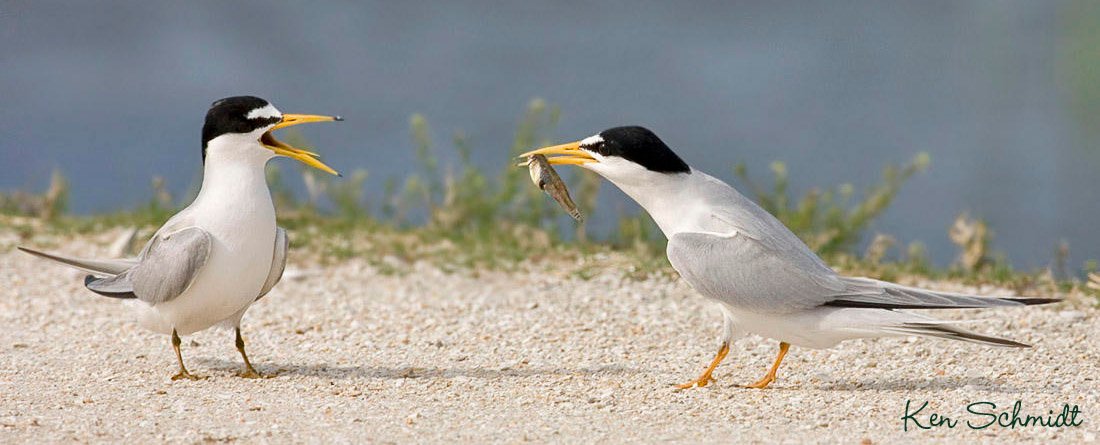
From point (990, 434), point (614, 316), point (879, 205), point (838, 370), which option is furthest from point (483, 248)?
point (990, 434)

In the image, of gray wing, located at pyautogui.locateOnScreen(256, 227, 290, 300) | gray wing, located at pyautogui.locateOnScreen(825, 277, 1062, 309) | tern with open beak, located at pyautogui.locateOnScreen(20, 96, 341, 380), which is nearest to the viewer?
gray wing, located at pyautogui.locateOnScreen(825, 277, 1062, 309)

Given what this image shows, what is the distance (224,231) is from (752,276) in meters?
1.98

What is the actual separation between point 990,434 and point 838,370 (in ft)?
3.52

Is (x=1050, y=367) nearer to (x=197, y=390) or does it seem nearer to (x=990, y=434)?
(x=990, y=434)

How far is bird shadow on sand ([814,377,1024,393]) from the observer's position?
190 inches

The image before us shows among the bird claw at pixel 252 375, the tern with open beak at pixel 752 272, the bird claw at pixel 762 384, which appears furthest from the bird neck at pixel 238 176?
the bird claw at pixel 762 384

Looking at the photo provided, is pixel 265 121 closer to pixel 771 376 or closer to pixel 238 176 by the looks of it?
pixel 238 176

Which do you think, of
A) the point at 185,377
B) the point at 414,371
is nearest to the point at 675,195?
the point at 414,371

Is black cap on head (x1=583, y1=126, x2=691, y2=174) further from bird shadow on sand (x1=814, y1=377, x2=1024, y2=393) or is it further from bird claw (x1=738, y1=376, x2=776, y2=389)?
bird shadow on sand (x1=814, y1=377, x2=1024, y2=393)

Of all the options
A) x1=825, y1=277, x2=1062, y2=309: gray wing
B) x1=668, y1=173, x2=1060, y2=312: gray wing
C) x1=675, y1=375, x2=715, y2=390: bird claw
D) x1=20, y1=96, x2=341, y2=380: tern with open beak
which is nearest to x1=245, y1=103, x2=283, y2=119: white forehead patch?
x1=20, y1=96, x2=341, y2=380: tern with open beak

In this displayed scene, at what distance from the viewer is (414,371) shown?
5.26 metres

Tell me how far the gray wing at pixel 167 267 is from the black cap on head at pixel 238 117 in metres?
0.41

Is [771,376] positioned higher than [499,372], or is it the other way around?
[771,376]

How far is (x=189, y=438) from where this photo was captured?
13.3 ft
